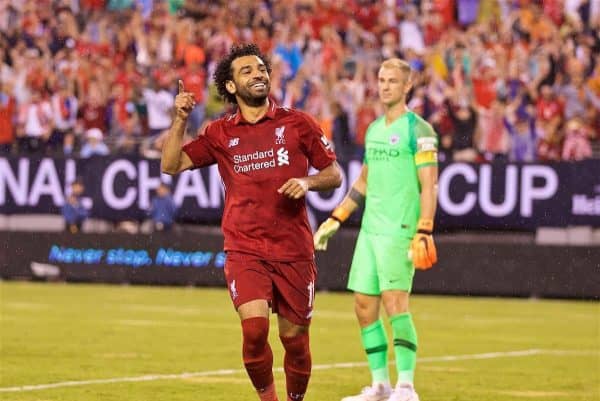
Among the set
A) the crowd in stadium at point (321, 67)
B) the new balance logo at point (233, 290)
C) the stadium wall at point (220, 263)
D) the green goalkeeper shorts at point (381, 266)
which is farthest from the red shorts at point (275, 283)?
the crowd in stadium at point (321, 67)

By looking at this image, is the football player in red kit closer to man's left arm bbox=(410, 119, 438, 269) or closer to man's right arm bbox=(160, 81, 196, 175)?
man's right arm bbox=(160, 81, 196, 175)

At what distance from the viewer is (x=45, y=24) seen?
28625mm

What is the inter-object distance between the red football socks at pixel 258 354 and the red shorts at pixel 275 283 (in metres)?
0.16

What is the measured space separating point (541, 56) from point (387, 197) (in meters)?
12.6

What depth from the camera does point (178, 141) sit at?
344 inches

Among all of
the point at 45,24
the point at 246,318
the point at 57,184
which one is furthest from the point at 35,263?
the point at 246,318

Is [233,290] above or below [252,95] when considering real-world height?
below

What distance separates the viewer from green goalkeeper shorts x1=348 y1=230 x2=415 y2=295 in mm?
10430

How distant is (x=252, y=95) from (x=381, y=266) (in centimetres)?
221

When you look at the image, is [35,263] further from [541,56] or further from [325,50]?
[541,56]

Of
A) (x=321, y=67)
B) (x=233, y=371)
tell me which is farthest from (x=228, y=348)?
(x=321, y=67)

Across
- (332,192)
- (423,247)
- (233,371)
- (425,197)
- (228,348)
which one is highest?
(425,197)

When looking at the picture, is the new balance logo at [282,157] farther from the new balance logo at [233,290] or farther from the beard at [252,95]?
the new balance logo at [233,290]

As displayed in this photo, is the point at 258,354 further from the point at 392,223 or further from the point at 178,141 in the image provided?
the point at 392,223
